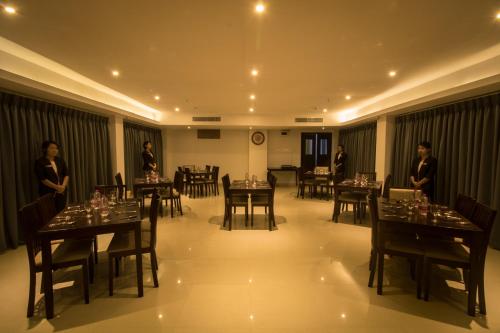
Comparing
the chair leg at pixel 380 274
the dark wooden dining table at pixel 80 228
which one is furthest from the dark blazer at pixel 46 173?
the chair leg at pixel 380 274

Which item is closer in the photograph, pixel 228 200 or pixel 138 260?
pixel 138 260

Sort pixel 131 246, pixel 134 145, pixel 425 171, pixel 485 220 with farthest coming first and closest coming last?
pixel 134 145, pixel 425 171, pixel 131 246, pixel 485 220

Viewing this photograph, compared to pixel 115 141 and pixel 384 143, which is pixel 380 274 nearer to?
pixel 384 143

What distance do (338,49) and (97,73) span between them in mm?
3725

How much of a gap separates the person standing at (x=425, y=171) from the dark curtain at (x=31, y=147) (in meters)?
6.35

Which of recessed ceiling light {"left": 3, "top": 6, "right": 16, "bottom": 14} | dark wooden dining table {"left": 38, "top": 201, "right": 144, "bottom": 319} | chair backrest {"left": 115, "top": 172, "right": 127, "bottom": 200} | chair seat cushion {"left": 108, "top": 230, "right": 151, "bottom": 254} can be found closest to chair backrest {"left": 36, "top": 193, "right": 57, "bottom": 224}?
dark wooden dining table {"left": 38, "top": 201, "right": 144, "bottom": 319}

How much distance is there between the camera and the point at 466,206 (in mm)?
2684

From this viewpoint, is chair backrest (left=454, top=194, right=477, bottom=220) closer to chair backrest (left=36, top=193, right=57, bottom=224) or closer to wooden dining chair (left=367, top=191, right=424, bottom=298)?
wooden dining chair (left=367, top=191, right=424, bottom=298)

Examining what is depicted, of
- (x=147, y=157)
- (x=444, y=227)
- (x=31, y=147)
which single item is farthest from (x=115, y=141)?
(x=444, y=227)

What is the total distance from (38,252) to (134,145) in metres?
5.32

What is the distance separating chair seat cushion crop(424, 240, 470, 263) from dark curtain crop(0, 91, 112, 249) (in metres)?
5.17

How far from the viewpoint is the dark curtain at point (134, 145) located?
6695 millimetres

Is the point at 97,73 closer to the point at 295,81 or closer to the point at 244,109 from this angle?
the point at 295,81

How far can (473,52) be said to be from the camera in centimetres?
314
